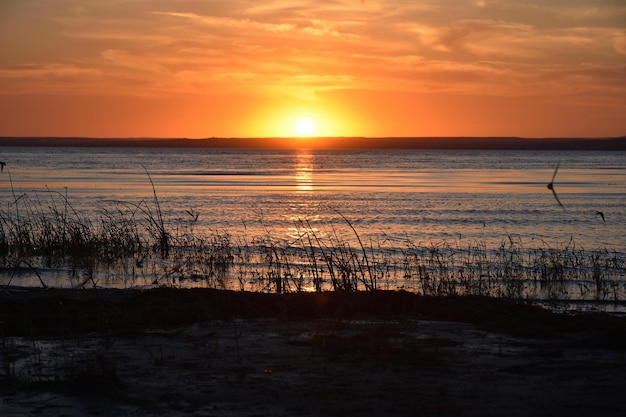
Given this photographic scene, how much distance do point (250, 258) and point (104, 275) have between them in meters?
4.99

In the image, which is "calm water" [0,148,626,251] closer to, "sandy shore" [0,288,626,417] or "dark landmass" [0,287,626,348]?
"dark landmass" [0,287,626,348]

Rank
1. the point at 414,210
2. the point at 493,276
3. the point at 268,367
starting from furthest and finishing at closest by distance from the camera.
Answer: the point at 414,210
the point at 493,276
the point at 268,367

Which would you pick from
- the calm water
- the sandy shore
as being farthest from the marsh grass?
the sandy shore

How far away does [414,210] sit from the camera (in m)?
44.5

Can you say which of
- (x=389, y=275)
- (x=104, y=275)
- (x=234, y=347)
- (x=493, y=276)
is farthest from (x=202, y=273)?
(x=234, y=347)

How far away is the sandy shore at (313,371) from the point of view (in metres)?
8.12

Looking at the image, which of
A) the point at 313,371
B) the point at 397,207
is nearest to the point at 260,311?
the point at 313,371

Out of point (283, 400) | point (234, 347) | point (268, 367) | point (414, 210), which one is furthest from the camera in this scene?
point (414, 210)

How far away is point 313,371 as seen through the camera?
31.1ft

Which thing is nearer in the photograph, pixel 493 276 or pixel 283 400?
pixel 283 400

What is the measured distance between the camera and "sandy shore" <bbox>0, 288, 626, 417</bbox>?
320 inches

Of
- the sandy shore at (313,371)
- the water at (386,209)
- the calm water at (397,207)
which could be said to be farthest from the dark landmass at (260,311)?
the calm water at (397,207)

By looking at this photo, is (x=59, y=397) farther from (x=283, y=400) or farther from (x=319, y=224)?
(x=319, y=224)

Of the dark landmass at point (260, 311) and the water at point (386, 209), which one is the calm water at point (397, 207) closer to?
the water at point (386, 209)
